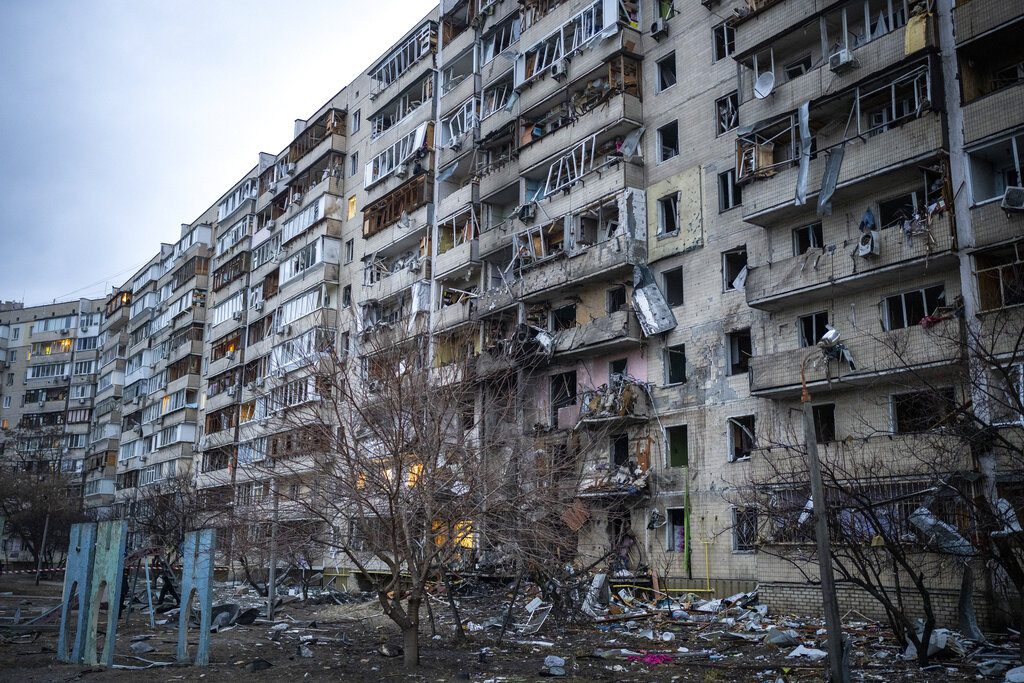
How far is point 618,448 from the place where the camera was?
33.2m

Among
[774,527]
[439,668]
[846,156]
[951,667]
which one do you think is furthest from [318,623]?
[846,156]

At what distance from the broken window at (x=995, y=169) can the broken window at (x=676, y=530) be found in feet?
42.7

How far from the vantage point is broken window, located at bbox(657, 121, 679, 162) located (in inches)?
1287

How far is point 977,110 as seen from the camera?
2280 cm

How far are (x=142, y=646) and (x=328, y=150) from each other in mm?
37356

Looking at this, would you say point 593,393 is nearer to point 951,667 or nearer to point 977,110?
point 977,110

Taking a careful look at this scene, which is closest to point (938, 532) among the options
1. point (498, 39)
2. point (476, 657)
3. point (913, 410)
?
point (913, 410)

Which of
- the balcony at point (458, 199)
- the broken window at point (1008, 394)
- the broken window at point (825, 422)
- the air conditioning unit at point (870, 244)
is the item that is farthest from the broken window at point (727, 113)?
the broken window at point (1008, 394)

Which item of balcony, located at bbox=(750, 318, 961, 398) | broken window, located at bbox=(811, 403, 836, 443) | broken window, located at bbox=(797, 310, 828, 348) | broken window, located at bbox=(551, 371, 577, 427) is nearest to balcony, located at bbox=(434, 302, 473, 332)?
broken window, located at bbox=(551, 371, 577, 427)

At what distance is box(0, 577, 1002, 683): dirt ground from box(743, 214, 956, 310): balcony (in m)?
9.01

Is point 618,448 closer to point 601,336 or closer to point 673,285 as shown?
point 601,336

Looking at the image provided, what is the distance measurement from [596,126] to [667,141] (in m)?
2.76

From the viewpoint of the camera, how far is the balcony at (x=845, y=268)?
2306cm

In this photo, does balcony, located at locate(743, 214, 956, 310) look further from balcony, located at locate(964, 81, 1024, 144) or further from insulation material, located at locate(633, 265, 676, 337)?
insulation material, located at locate(633, 265, 676, 337)
